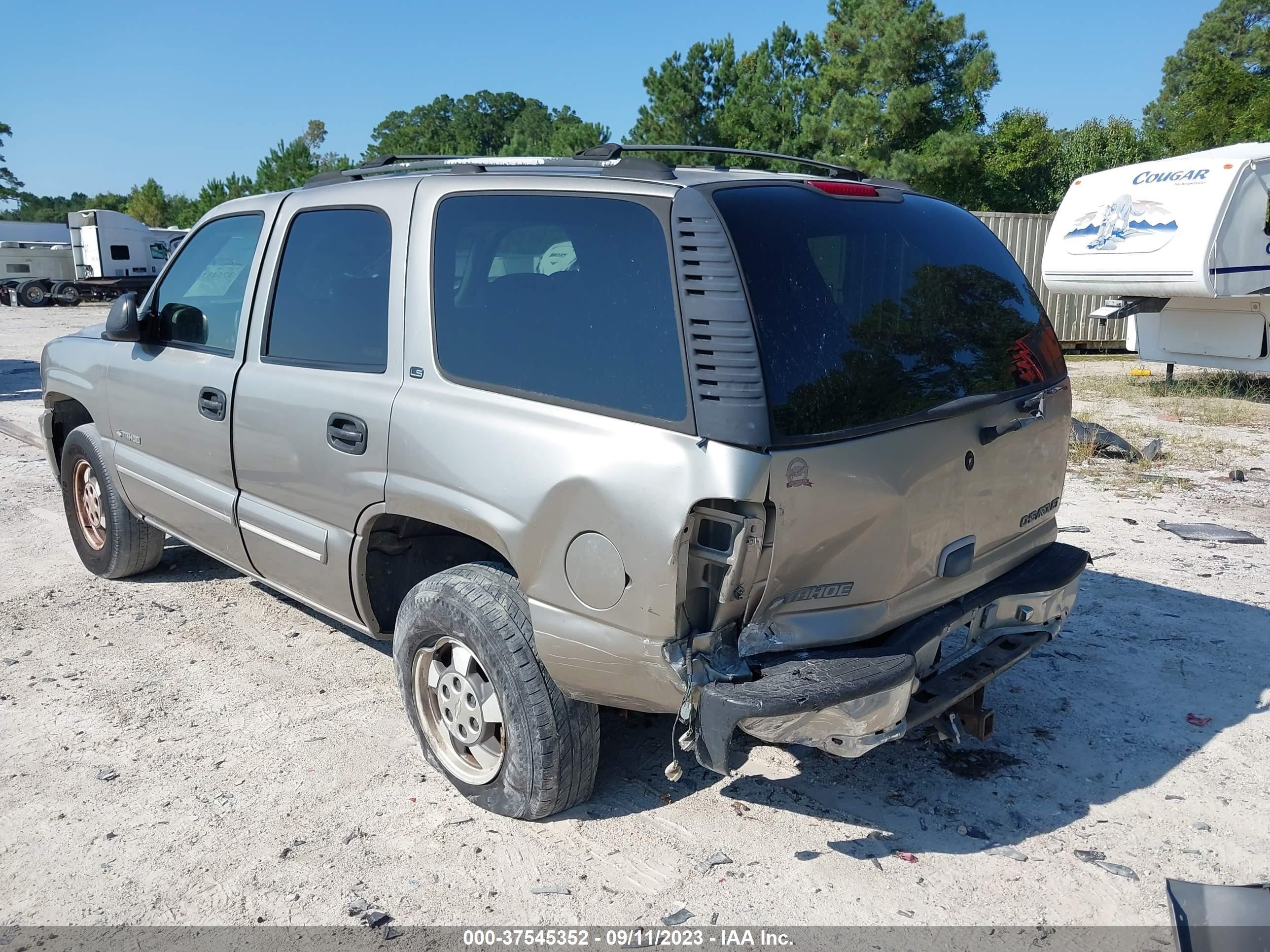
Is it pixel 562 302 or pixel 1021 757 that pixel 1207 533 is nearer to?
pixel 1021 757

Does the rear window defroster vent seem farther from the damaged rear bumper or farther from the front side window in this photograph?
the front side window

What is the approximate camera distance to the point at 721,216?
9.06 feet

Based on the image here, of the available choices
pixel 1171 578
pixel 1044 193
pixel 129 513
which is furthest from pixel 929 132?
pixel 129 513

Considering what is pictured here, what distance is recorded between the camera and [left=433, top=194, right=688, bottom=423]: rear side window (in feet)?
9.20

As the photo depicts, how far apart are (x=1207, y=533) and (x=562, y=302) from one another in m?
5.42

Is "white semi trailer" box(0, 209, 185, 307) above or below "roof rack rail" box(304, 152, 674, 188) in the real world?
above

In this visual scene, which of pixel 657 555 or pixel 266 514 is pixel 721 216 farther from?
pixel 266 514

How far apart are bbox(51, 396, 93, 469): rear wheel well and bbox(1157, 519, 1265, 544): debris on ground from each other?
682cm

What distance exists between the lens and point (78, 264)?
3403cm

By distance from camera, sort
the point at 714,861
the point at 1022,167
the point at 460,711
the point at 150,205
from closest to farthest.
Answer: the point at 714,861 < the point at 460,711 < the point at 1022,167 < the point at 150,205

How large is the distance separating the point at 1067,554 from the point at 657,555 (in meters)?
1.93

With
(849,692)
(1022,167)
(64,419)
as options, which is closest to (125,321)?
→ (64,419)

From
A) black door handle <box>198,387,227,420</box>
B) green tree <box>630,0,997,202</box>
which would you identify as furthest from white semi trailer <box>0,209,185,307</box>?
black door handle <box>198,387,227,420</box>

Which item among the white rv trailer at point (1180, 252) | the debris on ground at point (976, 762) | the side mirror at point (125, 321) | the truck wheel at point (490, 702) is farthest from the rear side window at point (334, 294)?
the white rv trailer at point (1180, 252)
